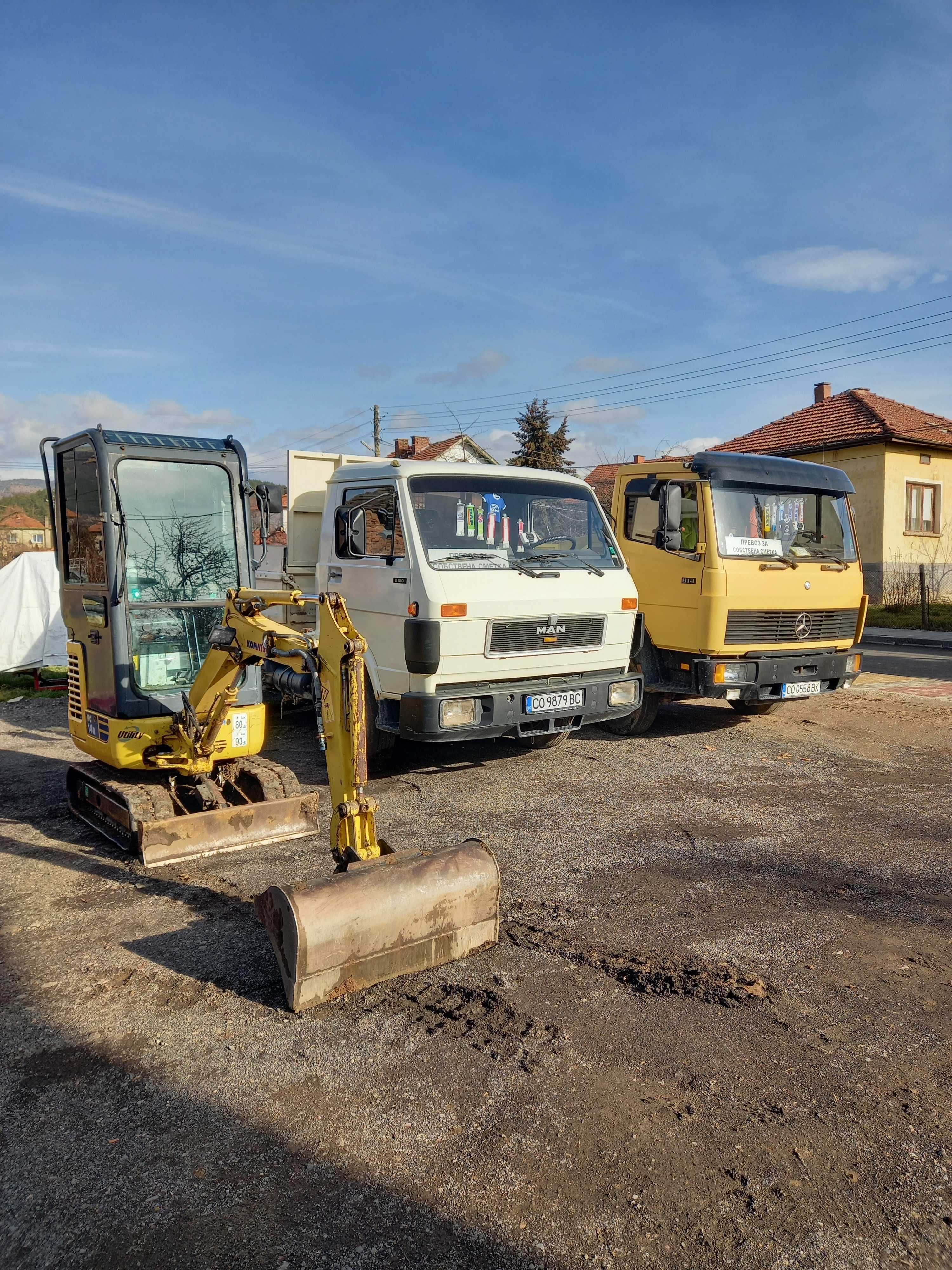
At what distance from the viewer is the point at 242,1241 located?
8.07ft

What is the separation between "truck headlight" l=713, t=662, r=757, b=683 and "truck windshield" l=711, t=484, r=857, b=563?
39.1 inches

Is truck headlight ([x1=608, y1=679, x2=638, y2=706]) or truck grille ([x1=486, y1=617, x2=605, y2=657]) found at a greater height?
truck grille ([x1=486, y1=617, x2=605, y2=657])

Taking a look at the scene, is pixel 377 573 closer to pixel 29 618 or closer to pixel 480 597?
pixel 480 597

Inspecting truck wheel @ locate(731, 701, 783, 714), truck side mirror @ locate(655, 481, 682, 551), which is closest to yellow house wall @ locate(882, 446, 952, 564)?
truck wheel @ locate(731, 701, 783, 714)

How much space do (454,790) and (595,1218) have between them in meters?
4.53

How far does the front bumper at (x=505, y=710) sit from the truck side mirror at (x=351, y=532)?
55.9 inches

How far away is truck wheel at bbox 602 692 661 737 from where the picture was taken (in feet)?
29.2

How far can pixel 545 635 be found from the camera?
682cm

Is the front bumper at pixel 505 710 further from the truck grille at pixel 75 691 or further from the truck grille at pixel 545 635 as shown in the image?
the truck grille at pixel 75 691

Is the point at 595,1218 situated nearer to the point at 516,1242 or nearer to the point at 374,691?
the point at 516,1242

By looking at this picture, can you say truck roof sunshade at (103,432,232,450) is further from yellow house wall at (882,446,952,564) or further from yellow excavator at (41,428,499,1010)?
yellow house wall at (882,446,952,564)

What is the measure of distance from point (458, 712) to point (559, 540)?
184 cm

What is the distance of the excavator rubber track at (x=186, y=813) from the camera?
5305mm

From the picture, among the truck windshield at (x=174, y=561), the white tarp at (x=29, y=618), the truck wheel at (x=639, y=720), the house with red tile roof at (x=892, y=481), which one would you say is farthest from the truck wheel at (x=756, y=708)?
the house with red tile roof at (x=892, y=481)
